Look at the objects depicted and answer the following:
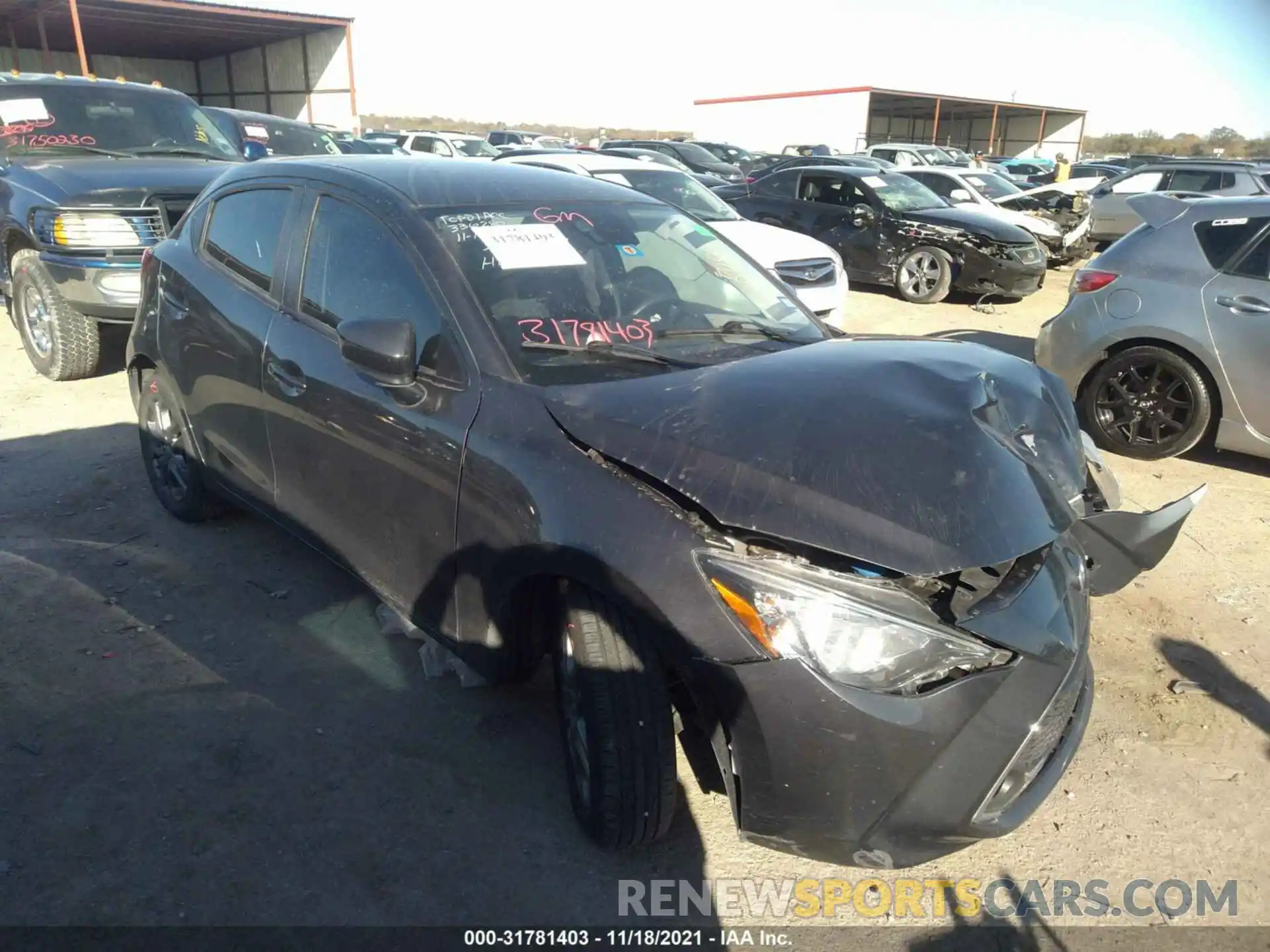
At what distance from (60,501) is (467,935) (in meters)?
3.65

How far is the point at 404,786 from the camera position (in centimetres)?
278

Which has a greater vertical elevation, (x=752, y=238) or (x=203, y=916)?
(x=752, y=238)

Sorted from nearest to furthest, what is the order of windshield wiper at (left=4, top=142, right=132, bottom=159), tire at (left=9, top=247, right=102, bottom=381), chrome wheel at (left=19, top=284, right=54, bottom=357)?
tire at (left=9, top=247, right=102, bottom=381)
chrome wheel at (left=19, top=284, right=54, bottom=357)
windshield wiper at (left=4, top=142, right=132, bottom=159)

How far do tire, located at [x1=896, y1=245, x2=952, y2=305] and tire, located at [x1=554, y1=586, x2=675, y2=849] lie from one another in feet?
31.6

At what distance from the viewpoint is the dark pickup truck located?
19.7ft

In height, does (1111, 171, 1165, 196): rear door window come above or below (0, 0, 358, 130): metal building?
below

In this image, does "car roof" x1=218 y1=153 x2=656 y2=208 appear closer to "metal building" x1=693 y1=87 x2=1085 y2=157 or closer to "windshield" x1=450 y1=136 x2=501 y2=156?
"windshield" x1=450 y1=136 x2=501 y2=156

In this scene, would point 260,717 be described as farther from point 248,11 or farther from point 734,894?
point 248,11

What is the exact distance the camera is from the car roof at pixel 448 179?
10.4ft

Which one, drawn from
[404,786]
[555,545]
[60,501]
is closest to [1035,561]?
[555,545]

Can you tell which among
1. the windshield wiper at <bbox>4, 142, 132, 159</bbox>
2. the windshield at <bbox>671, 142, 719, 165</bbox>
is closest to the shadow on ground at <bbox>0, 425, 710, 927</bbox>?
the windshield wiper at <bbox>4, 142, 132, 159</bbox>

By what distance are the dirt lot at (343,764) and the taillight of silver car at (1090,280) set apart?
6.90 feet

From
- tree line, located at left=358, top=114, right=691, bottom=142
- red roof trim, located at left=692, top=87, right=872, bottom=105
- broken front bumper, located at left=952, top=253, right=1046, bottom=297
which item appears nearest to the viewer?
broken front bumper, located at left=952, top=253, right=1046, bottom=297

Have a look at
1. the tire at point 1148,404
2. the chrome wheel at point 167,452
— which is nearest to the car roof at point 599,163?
the tire at point 1148,404
